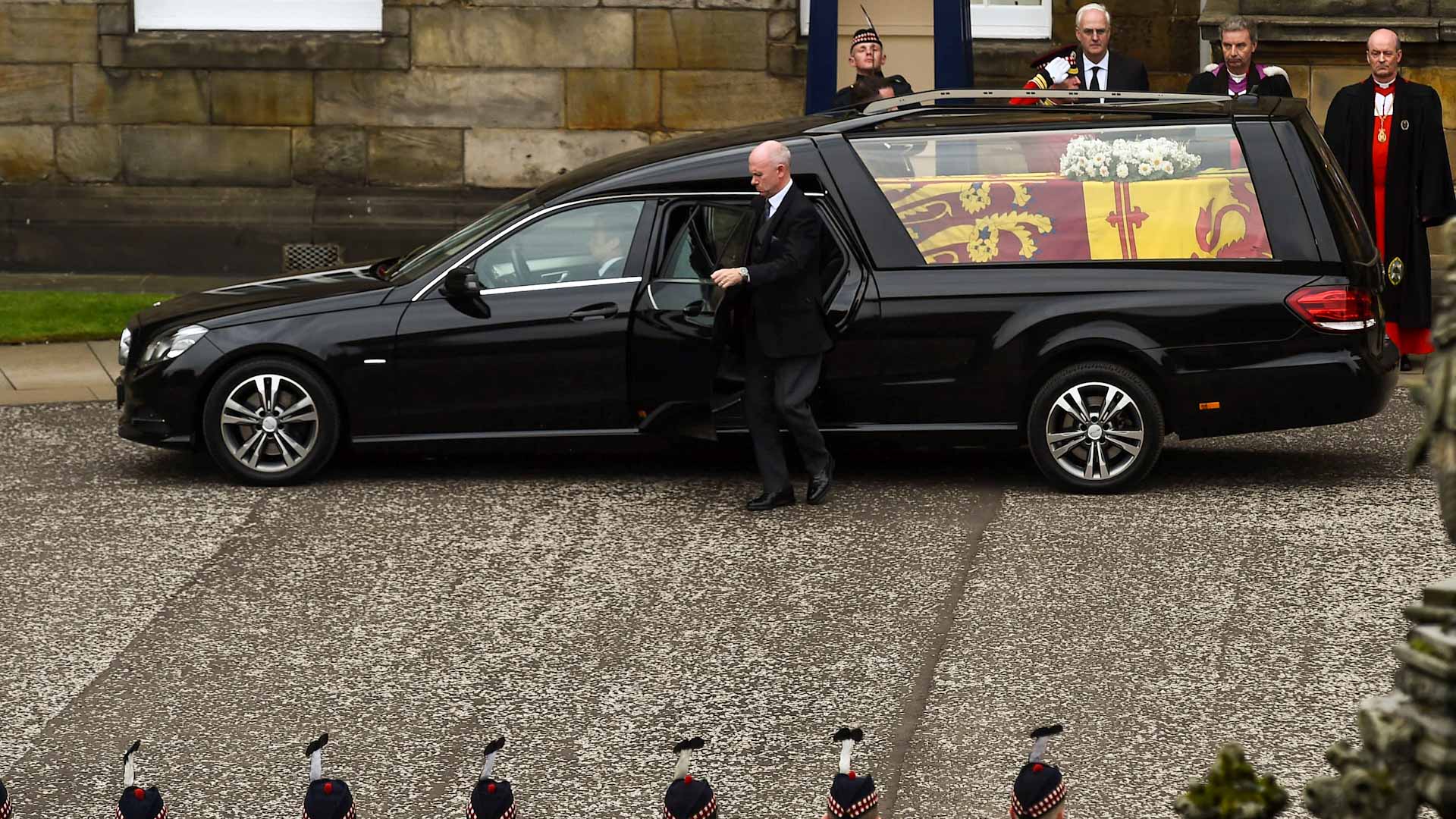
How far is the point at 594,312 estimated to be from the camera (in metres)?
9.29

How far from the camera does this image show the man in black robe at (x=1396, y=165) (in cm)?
1145

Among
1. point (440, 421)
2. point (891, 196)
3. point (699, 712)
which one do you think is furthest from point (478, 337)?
point (699, 712)

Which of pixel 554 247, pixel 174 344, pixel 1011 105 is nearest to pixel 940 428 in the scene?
pixel 1011 105

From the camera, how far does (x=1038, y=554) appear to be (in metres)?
8.11

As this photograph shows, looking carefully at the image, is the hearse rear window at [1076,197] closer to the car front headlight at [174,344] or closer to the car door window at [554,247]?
the car door window at [554,247]

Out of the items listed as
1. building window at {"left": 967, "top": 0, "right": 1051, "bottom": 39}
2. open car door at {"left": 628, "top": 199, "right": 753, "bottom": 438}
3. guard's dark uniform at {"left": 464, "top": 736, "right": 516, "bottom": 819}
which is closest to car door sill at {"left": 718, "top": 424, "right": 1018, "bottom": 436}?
open car door at {"left": 628, "top": 199, "right": 753, "bottom": 438}

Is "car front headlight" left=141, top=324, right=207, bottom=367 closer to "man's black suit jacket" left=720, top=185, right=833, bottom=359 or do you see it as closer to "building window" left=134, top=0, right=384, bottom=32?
"man's black suit jacket" left=720, top=185, right=833, bottom=359

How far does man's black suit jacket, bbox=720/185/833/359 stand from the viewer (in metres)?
8.82

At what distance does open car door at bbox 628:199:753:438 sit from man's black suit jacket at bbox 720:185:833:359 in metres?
0.30

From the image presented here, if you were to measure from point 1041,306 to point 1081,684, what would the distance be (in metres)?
3.00

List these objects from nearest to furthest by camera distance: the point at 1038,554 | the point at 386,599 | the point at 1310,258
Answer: the point at 386,599
the point at 1038,554
the point at 1310,258

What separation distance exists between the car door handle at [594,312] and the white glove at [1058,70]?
370 centimetres

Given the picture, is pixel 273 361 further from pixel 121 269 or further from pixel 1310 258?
pixel 121 269

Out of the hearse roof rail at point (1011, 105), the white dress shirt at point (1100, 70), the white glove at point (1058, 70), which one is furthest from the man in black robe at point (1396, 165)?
the hearse roof rail at point (1011, 105)
